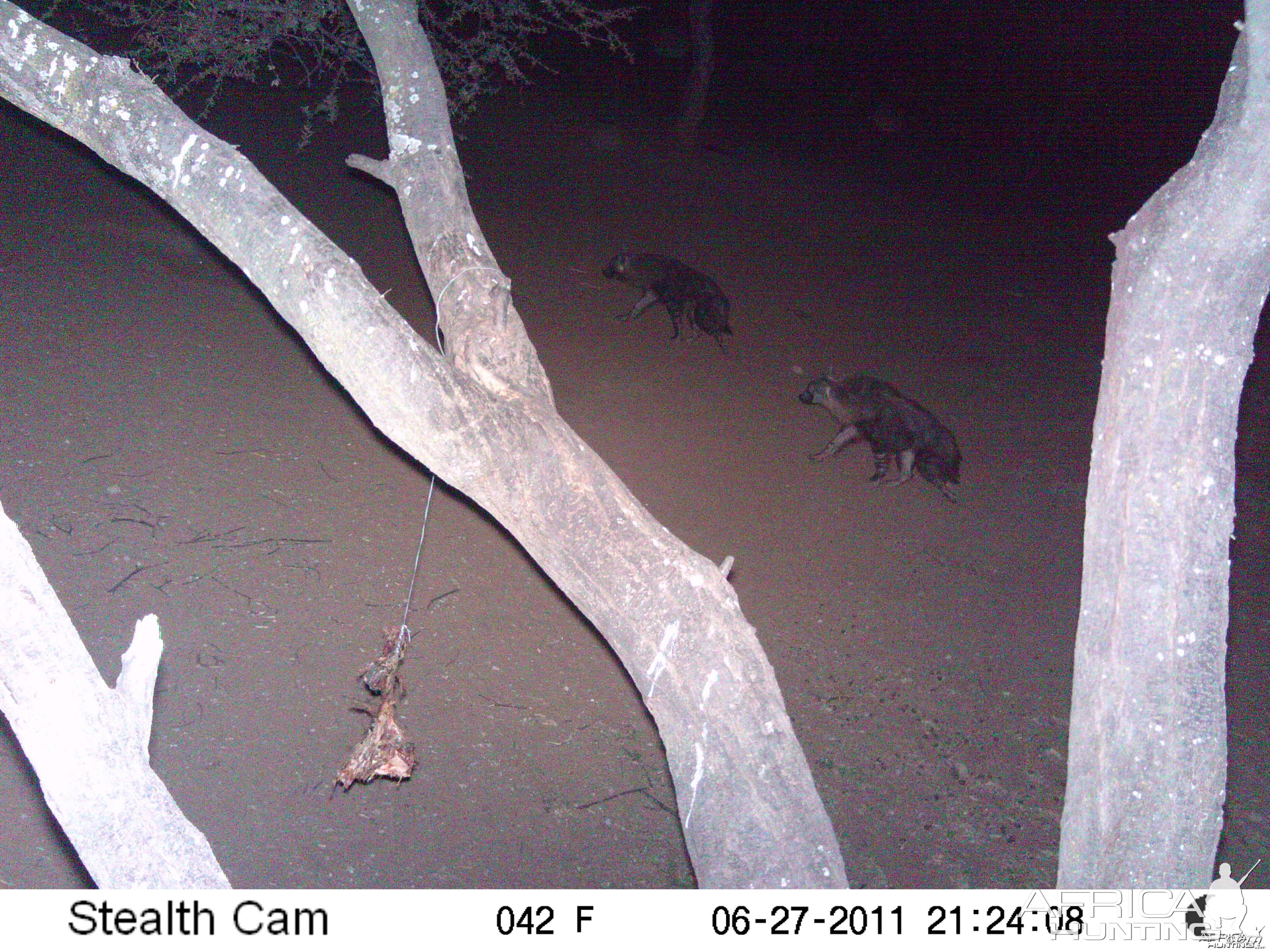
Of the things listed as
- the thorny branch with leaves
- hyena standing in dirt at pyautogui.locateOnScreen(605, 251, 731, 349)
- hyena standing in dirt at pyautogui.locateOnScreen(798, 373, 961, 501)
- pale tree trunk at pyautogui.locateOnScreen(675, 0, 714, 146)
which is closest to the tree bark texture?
the thorny branch with leaves

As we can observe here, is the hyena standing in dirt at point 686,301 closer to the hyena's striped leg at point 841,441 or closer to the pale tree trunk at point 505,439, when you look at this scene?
the hyena's striped leg at point 841,441

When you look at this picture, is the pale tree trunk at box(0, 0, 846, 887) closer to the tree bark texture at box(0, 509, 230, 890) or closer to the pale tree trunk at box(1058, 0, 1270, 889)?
the pale tree trunk at box(1058, 0, 1270, 889)

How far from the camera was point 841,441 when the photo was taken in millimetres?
7457

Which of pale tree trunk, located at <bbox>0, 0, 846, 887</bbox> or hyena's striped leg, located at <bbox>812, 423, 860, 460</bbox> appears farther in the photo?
hyena's striped leg, located at <bbox>812, 423, 860, 460</bbox>

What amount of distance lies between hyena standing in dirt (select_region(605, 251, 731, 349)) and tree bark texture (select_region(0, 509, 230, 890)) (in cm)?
674

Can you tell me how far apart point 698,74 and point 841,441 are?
7059 millimetres

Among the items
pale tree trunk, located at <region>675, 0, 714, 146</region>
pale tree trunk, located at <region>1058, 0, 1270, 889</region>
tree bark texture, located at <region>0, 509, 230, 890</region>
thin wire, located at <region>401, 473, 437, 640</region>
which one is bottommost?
tree bark texture, located at <region>0, 509, 230, 890</region>

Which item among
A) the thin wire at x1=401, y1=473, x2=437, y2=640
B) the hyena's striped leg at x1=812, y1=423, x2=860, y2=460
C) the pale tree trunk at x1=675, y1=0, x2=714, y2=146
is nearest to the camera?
the thin wire at x1=401, y1=473, x2=437, y2=640

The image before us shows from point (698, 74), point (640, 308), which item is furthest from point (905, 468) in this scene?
point (698, 74)

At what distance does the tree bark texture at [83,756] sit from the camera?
6.48 feet

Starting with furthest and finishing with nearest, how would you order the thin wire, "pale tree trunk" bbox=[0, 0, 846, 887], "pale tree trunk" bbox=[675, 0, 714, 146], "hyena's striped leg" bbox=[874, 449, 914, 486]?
"pale tree trunk" bbox=[675, 0, 714, 146], "hyena's striped leg" bbox=[874, 449, 914, 486], the thin wire, "pale tree trunk" bbox=[0, 0, 846, 887]

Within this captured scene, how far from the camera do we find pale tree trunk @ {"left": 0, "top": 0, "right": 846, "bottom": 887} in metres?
2.11

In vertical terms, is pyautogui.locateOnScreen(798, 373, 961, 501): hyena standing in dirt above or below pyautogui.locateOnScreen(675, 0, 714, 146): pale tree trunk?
below

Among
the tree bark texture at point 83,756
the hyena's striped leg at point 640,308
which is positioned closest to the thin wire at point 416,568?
the tree bark texture at point 83,756
